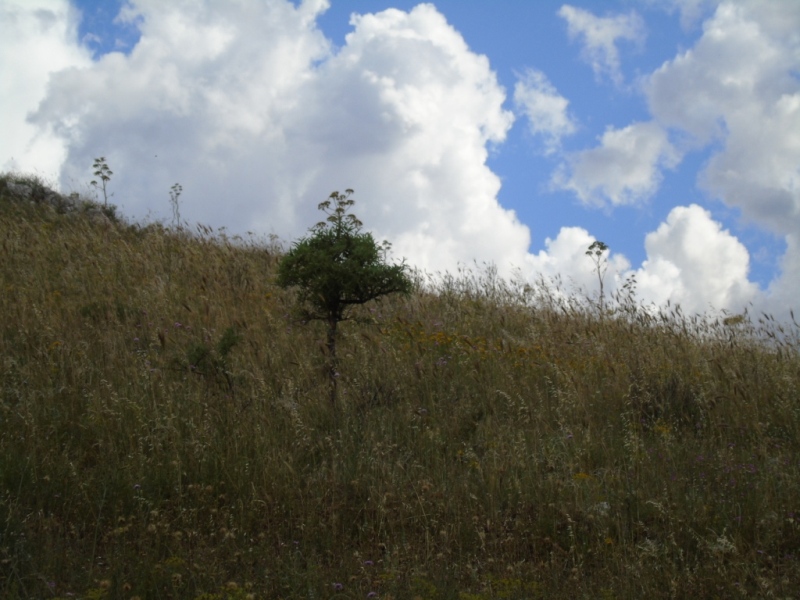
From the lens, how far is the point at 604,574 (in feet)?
13.3

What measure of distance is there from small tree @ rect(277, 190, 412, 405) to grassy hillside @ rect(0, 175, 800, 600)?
366 mm

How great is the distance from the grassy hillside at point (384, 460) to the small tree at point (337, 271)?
37 centimetres

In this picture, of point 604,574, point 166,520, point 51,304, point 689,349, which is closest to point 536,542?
point 604,574

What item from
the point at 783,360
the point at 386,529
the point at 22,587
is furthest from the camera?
the point at 783,360

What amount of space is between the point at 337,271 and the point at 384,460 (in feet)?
6.53

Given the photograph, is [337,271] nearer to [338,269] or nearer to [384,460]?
[338,269]

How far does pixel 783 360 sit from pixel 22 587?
27.1 ft

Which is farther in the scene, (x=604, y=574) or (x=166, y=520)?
(x=166, y=520)

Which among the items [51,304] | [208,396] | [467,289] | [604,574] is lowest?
[604,574]

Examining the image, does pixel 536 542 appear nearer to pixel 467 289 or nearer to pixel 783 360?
pixel 783 360

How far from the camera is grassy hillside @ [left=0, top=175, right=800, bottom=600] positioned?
3.93 metres

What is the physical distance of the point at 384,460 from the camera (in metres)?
5.27

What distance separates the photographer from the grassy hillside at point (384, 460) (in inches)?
155

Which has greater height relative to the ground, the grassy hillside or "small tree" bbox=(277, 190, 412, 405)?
"small tree" bbox=(277, 190, 412, 405)
